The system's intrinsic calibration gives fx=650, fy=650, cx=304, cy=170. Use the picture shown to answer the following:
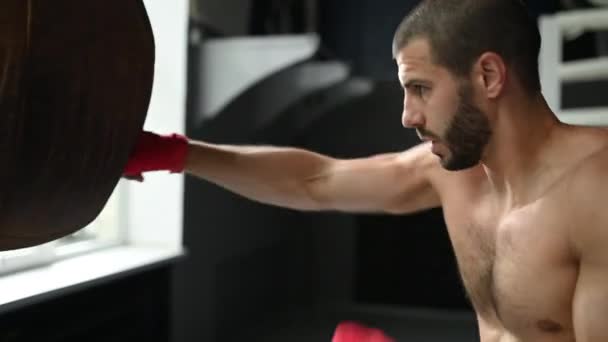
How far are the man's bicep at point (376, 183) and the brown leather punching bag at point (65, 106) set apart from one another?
0.54 metres

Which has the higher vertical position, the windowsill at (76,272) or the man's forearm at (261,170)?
the man's forearm at (261,170)

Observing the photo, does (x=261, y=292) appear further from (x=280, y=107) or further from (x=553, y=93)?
(x=553, y=93)

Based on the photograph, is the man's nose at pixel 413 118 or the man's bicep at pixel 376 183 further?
the man's bicep at pixel 376 183

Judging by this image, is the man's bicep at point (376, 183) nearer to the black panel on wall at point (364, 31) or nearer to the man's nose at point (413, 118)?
the man's nose at point (413, 118)

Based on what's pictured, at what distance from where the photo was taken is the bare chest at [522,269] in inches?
33.6

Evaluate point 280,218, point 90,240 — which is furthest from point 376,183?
point 280,218

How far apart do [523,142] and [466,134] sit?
90 millimetres

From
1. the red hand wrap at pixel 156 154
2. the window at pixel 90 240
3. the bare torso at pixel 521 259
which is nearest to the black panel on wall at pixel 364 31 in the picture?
the window at pixel 90 240

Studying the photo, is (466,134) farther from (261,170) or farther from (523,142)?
(261,170)

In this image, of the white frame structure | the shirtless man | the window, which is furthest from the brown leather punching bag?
the white frame structure

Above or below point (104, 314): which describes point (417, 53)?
above

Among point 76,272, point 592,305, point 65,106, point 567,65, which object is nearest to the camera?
point 65,106

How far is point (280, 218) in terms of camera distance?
2340mm

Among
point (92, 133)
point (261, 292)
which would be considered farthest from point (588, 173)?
point (261, 292)
